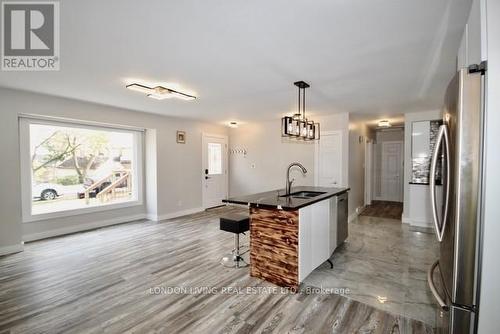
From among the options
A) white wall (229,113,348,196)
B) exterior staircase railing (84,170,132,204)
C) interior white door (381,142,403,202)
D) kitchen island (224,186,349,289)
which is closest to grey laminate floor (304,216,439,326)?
kitchen island (224,186,349,289)

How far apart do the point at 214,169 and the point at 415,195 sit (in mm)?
5118

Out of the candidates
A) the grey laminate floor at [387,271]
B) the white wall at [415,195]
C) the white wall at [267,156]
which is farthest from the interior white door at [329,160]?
the white wall at [415,195]

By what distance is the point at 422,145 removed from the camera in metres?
5.16

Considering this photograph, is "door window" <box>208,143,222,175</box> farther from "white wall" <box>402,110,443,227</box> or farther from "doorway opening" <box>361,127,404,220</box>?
"white wall" <box>402,110,443,227</box>

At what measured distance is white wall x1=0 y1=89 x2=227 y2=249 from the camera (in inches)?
145

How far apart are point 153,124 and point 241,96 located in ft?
8.54

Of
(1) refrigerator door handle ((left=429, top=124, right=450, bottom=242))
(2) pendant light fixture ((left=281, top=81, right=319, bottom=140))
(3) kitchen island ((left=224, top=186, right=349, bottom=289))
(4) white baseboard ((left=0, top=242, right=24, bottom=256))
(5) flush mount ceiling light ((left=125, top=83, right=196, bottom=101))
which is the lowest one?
(4) white baseboard ((left=0, top=242, right=24, bottom=256))

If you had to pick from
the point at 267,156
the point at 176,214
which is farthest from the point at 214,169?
the point at 176,214

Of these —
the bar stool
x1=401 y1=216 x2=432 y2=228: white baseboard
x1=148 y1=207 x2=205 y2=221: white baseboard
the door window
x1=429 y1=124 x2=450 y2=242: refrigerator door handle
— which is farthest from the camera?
the door window

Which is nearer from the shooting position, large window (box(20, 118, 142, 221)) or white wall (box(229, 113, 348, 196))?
large window (box(20, 118, 142, 221))

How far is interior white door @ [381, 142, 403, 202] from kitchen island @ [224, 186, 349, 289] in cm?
622

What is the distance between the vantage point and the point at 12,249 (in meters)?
3.68

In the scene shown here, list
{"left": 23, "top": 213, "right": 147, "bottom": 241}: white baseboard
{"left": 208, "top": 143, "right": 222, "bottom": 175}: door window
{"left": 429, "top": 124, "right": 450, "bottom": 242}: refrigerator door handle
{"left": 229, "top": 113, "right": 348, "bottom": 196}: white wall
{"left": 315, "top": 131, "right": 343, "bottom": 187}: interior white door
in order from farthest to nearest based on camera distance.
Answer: {"left": 208, "top": 143, "right": 222, "bottom": 175}: door window
{"left": 229, "top": 113, "right": 348, "bottom": 196}: white wall
{"left": 315, "top": 131, "right": 343, "bottom": 187}: interior white door
{"left": 23, "top": 213, "right": 147, "bottom": 241}: white baseboard
{"left": 429, "top": 124, "right": 450, "bottom": 242}: refrigerator door handle

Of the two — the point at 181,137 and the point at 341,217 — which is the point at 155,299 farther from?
the point at 181,137
